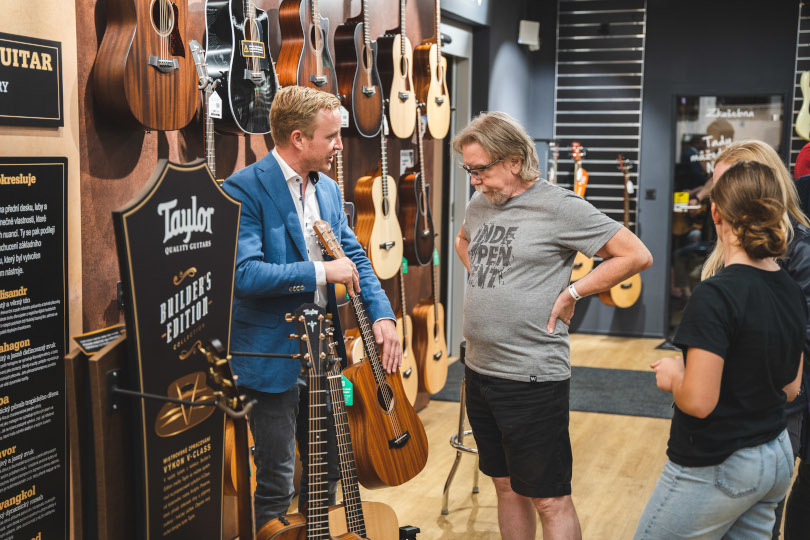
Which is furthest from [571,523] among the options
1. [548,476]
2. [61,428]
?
[61,428]

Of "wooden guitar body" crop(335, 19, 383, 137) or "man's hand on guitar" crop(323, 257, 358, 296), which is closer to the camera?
"man's hand on guitar" crop(323, 257, 358, 296)

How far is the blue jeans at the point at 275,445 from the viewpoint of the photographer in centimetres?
246

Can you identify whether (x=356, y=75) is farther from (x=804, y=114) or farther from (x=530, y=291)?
(x=804, y=114)

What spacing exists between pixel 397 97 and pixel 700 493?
2854 mm

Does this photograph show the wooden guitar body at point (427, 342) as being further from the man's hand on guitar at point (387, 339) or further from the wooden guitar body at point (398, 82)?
the man's hand on guitar at point (387, 339)

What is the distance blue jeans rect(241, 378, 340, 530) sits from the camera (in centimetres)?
246

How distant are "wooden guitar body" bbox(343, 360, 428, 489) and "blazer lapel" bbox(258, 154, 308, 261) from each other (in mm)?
452

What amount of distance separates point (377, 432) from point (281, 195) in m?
0.79

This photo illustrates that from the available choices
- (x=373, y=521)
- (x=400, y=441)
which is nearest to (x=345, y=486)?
(x=373, y=521)

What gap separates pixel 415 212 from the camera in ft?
14.4

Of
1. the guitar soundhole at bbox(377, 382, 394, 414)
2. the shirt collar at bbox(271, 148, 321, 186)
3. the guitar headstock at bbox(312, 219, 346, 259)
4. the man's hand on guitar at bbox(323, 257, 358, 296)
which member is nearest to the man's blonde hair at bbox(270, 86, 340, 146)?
the shirt collar at bbox(271, 148, 321, 186)

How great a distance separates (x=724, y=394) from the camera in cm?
175

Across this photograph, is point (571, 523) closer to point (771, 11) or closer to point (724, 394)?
point (724, 394)

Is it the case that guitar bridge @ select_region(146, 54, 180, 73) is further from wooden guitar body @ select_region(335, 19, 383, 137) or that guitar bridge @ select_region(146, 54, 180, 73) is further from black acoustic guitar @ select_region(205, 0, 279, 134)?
wooden guitar body @ select_region(335, 19, 383, 137)
